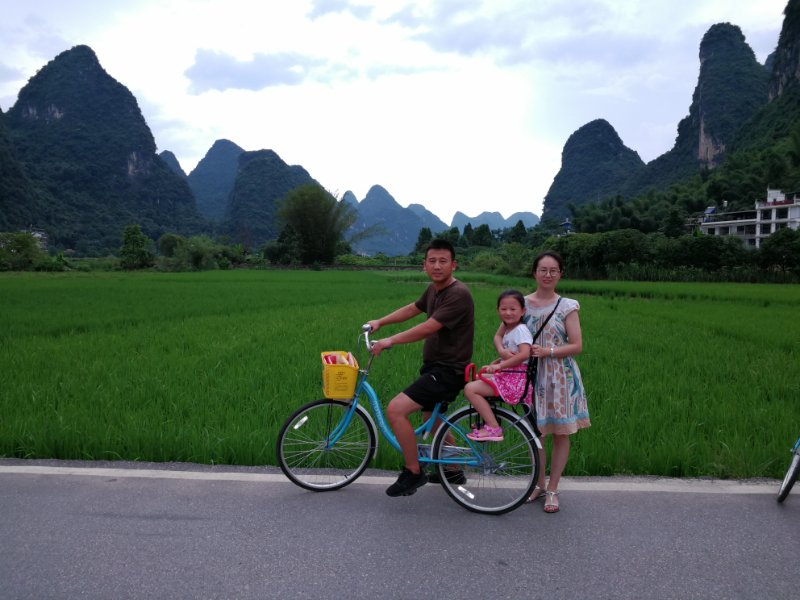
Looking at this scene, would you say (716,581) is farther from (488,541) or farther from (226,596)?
(226,596)

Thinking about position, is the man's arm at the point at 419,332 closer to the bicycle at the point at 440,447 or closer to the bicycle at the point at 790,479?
the bicycle at the point at 440,447

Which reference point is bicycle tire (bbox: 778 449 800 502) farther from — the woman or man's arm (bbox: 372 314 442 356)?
man's arm (bbox: 372 314 442 356)

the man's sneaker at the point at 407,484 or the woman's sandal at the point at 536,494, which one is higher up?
the man's sneaker at the point at 407,484

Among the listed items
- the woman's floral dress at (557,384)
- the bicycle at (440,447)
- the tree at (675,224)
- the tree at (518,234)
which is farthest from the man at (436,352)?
the tree at (518,234)

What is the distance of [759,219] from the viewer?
47.7 metres

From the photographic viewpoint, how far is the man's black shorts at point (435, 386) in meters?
2.68

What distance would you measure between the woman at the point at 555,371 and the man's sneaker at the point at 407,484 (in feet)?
1.98

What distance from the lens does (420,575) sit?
79.8 inches

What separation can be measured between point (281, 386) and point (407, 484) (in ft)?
8.10

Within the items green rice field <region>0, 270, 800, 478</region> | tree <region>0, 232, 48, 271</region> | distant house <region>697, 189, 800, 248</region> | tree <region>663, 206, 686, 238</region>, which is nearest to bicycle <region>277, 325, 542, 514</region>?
green rice field <region>0, 270, 800, 478</region>

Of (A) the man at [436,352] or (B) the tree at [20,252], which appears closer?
(A) the man at [436,352]

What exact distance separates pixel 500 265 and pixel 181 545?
41.1 meters

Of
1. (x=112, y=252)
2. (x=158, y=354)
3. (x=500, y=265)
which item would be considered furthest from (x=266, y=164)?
(x=158, y=354)

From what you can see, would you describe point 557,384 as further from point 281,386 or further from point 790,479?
point 281,386
